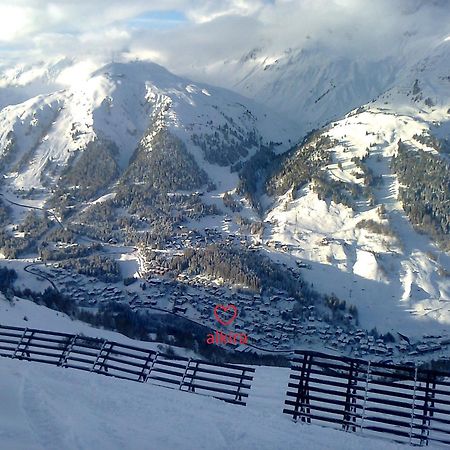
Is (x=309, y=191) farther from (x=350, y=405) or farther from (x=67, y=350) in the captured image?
(x=350, y=405)

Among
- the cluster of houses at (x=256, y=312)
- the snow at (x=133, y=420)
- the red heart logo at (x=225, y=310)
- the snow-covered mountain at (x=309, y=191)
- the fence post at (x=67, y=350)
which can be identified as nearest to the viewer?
the snow at (x=133, y=420)

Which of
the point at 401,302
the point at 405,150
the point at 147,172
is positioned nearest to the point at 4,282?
the point at 401,302

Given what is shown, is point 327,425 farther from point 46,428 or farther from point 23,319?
point 23,319

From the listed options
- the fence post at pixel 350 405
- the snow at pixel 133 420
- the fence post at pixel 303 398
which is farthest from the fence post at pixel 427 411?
the fence post at pixel 303 398

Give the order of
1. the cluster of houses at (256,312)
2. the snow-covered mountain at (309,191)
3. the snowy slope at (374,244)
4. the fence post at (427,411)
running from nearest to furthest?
1. the fence post at (427,411)
2. the cluster of houses at (256,312)
3. the snowy slope at (374,244)
4. the snow-covered mountain at (309,191)

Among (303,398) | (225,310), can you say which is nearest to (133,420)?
(303,398)

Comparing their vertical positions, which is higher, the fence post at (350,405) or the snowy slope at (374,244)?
the fence post at (350,405)

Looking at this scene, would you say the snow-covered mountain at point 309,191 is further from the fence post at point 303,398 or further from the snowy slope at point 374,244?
the fence post at point 303,398
